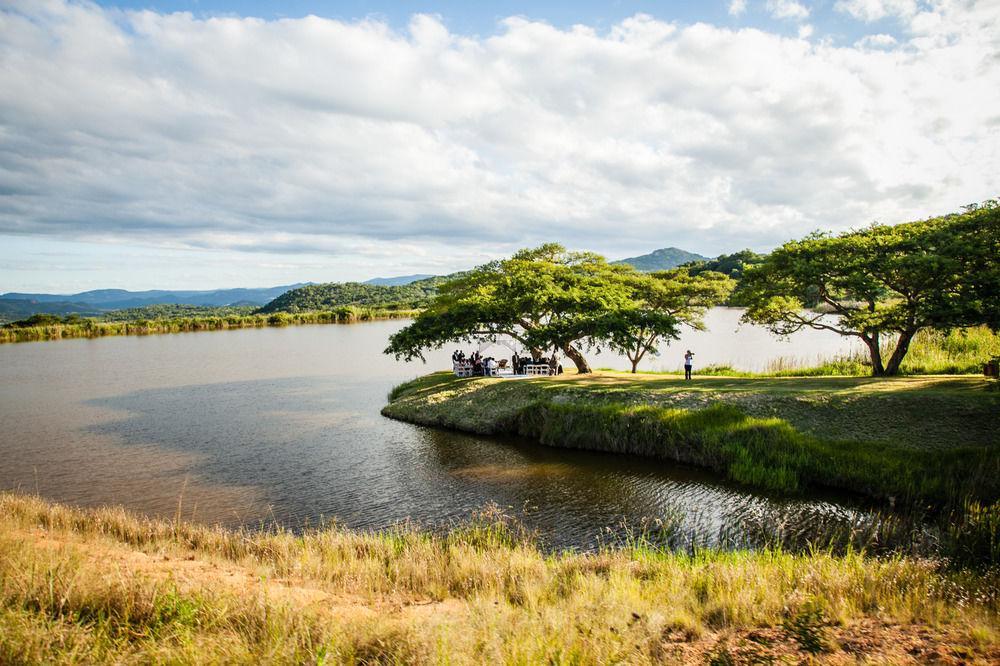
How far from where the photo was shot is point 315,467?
19.8 meters

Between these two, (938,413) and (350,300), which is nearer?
(938,413)

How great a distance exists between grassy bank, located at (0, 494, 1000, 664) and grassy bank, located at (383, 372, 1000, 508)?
6163mm

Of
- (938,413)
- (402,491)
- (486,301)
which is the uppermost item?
(486,301)

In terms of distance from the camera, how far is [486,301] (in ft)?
95.1

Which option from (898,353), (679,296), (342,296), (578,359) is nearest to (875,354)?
(898,353)

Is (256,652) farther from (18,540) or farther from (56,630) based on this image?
(18,540)

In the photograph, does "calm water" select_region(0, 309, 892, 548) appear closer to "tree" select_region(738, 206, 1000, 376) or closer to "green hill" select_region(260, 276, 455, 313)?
"tree" select_region(738, 206, 1000, 376)

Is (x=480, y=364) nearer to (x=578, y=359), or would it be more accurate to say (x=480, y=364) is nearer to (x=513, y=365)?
(x=513, y=365)

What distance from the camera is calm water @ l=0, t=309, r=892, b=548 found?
14688 mm

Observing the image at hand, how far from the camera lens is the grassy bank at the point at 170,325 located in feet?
260

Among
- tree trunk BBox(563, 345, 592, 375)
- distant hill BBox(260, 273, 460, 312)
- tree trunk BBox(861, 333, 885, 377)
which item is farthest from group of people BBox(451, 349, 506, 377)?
distant hill BBox(260, 273, 460, 312)

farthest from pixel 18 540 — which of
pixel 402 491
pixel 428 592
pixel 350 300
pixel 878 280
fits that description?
pixel 350 300

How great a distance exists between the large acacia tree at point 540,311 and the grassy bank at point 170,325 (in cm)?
7697

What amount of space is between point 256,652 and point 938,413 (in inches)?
770
